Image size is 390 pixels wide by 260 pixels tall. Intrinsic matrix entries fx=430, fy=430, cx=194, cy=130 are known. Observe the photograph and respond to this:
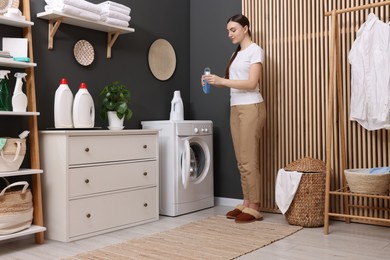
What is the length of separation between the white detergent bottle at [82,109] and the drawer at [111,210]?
55 centimetres

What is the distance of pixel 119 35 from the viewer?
3.82 meters

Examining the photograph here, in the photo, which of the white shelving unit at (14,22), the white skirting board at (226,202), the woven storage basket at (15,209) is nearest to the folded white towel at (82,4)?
the white shelving unit at (14,22)

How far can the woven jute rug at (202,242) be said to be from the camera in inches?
101

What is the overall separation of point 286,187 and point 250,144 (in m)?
0.45

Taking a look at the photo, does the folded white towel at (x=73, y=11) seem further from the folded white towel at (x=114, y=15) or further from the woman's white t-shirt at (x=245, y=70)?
the woman's white t-shirt at (x=245, y=70)

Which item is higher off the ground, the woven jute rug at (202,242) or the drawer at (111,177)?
the drawer at (111,177)

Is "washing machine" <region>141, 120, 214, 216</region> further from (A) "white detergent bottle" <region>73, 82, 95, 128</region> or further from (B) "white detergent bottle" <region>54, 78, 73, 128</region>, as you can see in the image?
(B) "white detergent bottle" <region>54, 78, 73, 128</region>

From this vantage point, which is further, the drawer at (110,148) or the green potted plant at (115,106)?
the green potted plant at (115,106)

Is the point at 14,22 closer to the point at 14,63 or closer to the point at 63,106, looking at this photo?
the point at 14,63

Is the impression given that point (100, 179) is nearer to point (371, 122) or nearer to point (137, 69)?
point (137, 69)

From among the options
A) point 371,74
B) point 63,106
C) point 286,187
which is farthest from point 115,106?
point 371,74

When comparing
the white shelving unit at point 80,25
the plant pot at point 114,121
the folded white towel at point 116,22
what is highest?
the folded white towel at point 116,22

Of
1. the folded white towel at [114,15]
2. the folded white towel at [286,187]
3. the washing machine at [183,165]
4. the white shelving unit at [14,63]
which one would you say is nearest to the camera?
the white shelving unit at [14,63]

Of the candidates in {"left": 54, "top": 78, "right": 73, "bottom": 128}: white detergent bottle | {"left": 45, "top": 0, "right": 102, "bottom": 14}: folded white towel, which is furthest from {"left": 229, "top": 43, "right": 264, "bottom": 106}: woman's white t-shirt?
{"left": 54, "top": 78, "right": 73, "bottom": 128}: white detergent bottle
